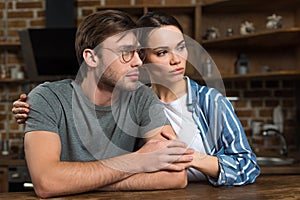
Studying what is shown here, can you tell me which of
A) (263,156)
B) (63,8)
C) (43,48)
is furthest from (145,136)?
(63,8)

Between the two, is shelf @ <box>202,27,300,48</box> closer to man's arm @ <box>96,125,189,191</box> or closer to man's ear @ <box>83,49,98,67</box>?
man's ear @ <box>83,49,98,67</box>

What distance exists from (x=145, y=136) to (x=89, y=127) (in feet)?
0.63

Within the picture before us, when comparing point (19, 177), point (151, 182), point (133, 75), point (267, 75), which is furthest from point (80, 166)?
point (267, 75)

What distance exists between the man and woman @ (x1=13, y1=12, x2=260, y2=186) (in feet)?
0.19

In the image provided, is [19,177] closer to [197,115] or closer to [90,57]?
[90,57]

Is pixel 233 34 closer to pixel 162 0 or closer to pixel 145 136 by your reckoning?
pixel 162 0

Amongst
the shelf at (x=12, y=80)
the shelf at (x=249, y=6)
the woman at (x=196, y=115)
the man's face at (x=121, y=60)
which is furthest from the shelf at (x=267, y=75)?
the man's face at (x=121, y=60)

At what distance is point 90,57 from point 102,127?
→ 239mm

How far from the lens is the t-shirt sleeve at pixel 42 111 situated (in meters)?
1.41

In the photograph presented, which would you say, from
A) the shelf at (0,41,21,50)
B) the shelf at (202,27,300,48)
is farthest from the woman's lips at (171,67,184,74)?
the shelf at (0,41,21,50)

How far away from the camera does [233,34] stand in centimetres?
347

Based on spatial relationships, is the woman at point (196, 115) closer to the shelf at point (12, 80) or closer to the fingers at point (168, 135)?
the fingers at point (168, 135)

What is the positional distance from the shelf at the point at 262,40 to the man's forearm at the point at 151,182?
185 centimetres

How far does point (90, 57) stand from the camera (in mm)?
1587
